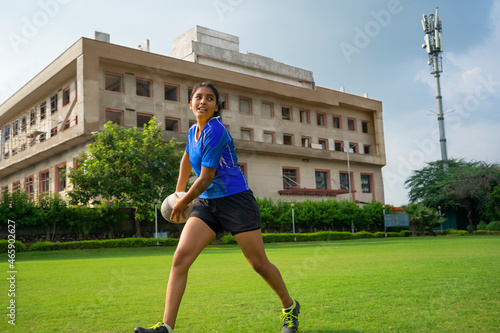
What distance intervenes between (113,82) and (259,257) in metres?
39.0

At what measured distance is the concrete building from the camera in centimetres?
3881

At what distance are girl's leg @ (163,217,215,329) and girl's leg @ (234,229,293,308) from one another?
0.31 metres

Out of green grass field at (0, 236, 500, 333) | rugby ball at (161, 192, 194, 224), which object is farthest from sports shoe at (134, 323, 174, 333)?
rugby ball at (161, 192, 194, 224)

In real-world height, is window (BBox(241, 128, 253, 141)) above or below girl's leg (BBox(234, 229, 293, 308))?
above

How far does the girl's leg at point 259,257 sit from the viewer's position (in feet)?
13.4

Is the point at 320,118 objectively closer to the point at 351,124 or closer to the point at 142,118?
the point at 351,124

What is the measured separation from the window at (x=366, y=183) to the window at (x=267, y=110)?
1444 cm

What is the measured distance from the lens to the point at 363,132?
58.1 m

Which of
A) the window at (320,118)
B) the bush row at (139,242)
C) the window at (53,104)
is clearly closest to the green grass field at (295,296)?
the bush row at (139,242)

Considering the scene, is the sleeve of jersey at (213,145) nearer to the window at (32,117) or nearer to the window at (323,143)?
the window at (32,117)

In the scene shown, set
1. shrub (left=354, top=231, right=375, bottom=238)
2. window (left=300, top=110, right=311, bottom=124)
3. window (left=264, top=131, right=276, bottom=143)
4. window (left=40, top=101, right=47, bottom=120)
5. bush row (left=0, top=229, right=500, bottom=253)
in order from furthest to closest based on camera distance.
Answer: window (left=300, top=110, right=311, bottom=124) < window (left=264, top=131, right=276, bottom=143) < window (left=40, top=101, right=47, bottom=120) < shrub (left=354, top=231, right=375, bottom=238) < bush row (left=0, top=229, right=500, bottom=253)

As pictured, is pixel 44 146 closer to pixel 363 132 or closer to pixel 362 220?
pixel 362 220

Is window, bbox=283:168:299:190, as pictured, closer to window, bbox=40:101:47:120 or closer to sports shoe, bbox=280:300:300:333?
window, bbox=40:101:47:120

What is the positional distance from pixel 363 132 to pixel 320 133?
24.5 feet
